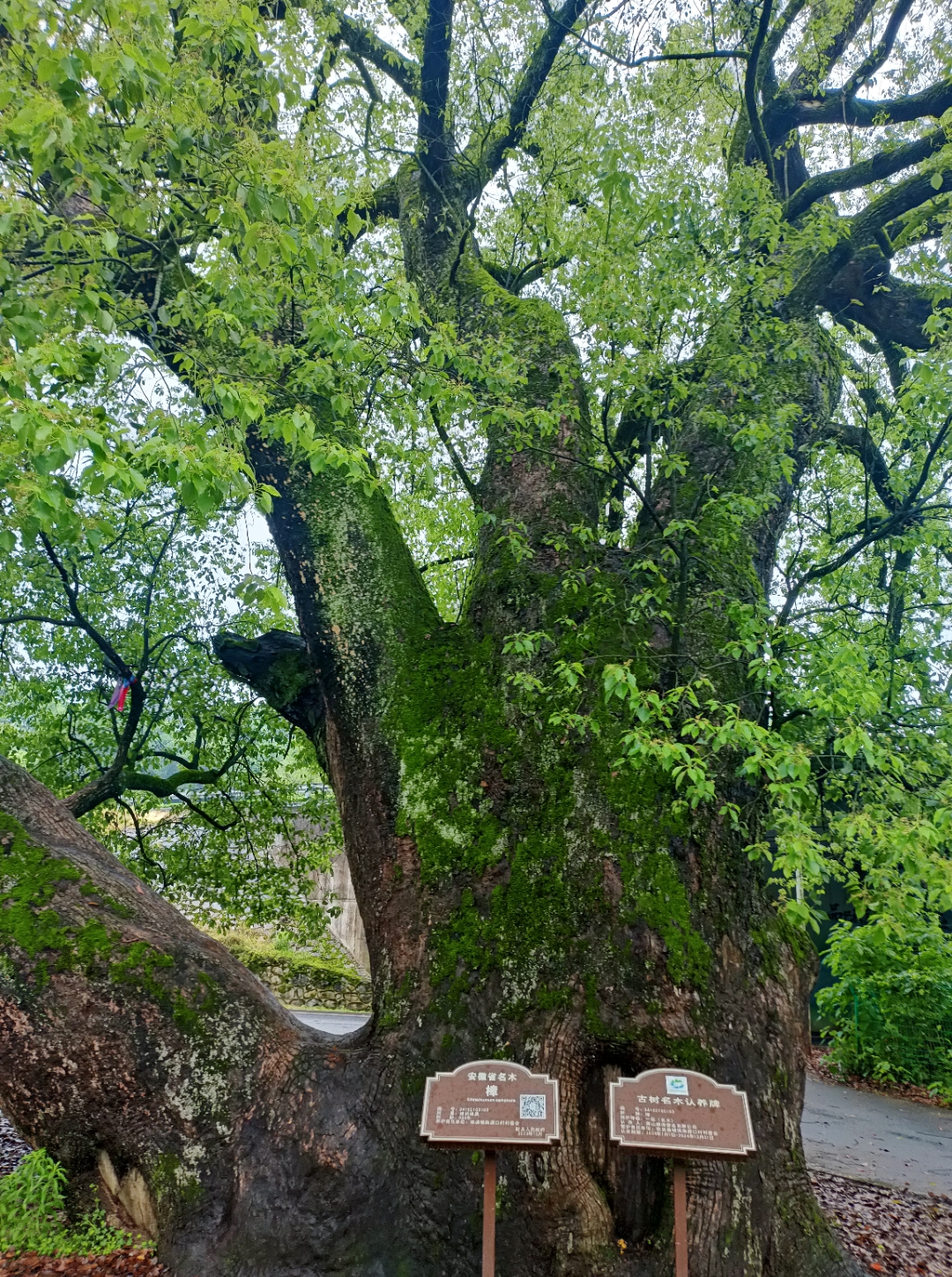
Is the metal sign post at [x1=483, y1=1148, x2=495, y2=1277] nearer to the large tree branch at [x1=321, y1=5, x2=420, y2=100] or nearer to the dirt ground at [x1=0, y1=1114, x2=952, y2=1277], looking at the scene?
the dirt ground at [x1=0, y1=1114, x2=952, y2=1277]

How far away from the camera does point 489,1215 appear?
9.11ft

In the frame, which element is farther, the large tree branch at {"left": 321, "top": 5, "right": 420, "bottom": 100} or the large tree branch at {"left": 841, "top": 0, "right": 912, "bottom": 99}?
the large tree branch at {"left": 321, "top": 5, "right": 420, "bottom": 100}

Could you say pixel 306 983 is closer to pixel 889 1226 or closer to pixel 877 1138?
pixel 877 1138

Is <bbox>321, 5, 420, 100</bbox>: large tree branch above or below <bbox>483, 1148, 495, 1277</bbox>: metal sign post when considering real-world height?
above

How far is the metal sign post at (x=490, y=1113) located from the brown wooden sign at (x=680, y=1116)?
0.25 meters

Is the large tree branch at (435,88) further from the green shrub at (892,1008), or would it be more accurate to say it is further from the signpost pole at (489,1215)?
the green shrub at (892,1008)

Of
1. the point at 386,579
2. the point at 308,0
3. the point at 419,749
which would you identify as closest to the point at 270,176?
the point at 386,579

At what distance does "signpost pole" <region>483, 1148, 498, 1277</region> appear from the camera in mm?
2723

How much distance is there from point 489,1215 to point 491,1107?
0.36 metres

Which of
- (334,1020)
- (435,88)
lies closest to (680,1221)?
(435,88)

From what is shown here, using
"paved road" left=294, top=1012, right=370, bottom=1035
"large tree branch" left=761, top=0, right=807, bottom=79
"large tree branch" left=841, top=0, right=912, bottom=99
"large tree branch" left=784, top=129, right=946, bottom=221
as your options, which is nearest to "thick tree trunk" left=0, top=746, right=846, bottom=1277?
"large tree branch" left=784, top=129, right=946, bottom=221

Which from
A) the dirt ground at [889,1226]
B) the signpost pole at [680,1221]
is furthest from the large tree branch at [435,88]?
the dirt ground at [889,1226]

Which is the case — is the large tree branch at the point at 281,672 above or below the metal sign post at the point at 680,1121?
above

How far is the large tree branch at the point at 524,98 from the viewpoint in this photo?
5.49 meters
